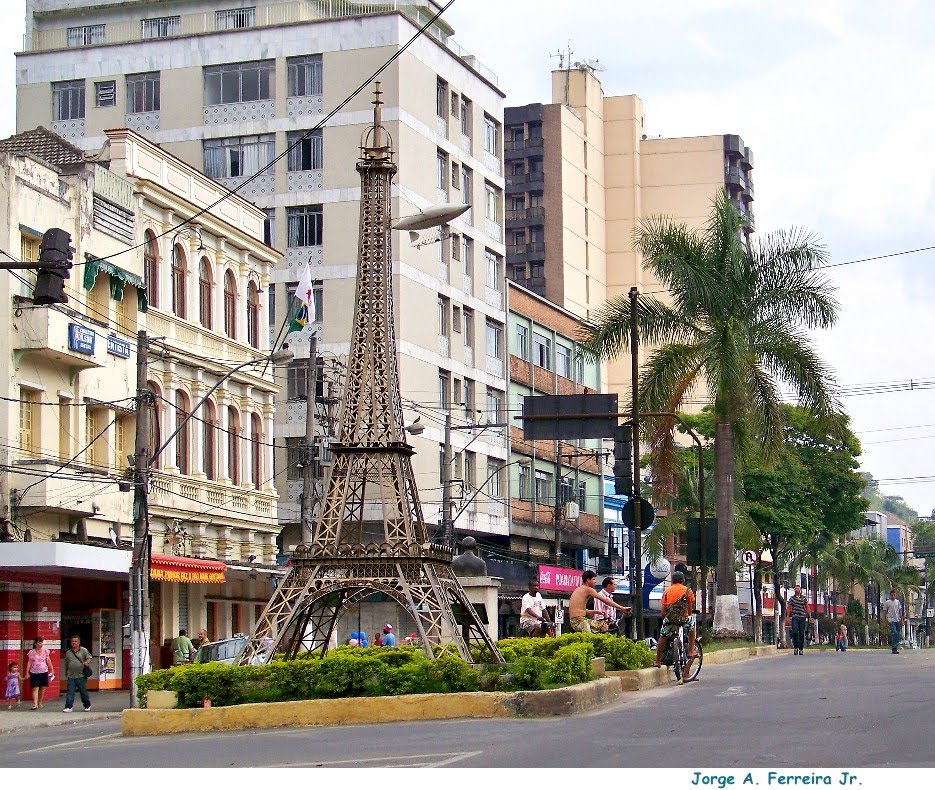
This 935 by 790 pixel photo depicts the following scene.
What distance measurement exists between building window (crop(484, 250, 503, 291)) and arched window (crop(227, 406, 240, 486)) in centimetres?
1959

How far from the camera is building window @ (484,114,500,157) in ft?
214

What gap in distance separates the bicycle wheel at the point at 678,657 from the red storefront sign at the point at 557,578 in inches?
1396

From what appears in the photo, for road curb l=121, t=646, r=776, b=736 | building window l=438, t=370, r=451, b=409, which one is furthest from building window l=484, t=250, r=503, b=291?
road curb l=121, t=646, r=776, b=736

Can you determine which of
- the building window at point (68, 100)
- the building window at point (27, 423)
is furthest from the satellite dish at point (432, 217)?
the building window at point (68, 100)

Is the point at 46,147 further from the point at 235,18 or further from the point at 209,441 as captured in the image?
the point at 235,18

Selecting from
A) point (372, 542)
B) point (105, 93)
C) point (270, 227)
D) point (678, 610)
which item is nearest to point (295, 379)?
point (270, 227)

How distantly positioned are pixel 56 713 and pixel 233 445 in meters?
16.0

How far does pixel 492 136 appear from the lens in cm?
6594

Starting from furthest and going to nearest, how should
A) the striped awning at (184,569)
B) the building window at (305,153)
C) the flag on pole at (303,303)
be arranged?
the building window at (305,153) < the flag on pole at (303,303) < the striped awning at (184,569)

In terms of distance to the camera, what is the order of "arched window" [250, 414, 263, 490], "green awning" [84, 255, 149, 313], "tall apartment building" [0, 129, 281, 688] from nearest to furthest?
"tall apartment building" [0, 129, 281, 688]
"green awning" [84, 255, 149, 313]
"arched window" [250, 414, 263, 490]

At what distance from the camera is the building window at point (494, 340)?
213ft

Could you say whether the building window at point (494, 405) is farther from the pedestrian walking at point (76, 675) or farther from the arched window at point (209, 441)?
the pedestrian walking at point (76, 675)

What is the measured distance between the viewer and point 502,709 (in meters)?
17.6

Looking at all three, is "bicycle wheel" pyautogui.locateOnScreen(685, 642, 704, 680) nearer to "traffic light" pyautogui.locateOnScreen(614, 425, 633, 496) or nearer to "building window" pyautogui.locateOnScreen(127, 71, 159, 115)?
"traffic light" pyautogui.locateOnScreen(614, 425, 633, 496)
